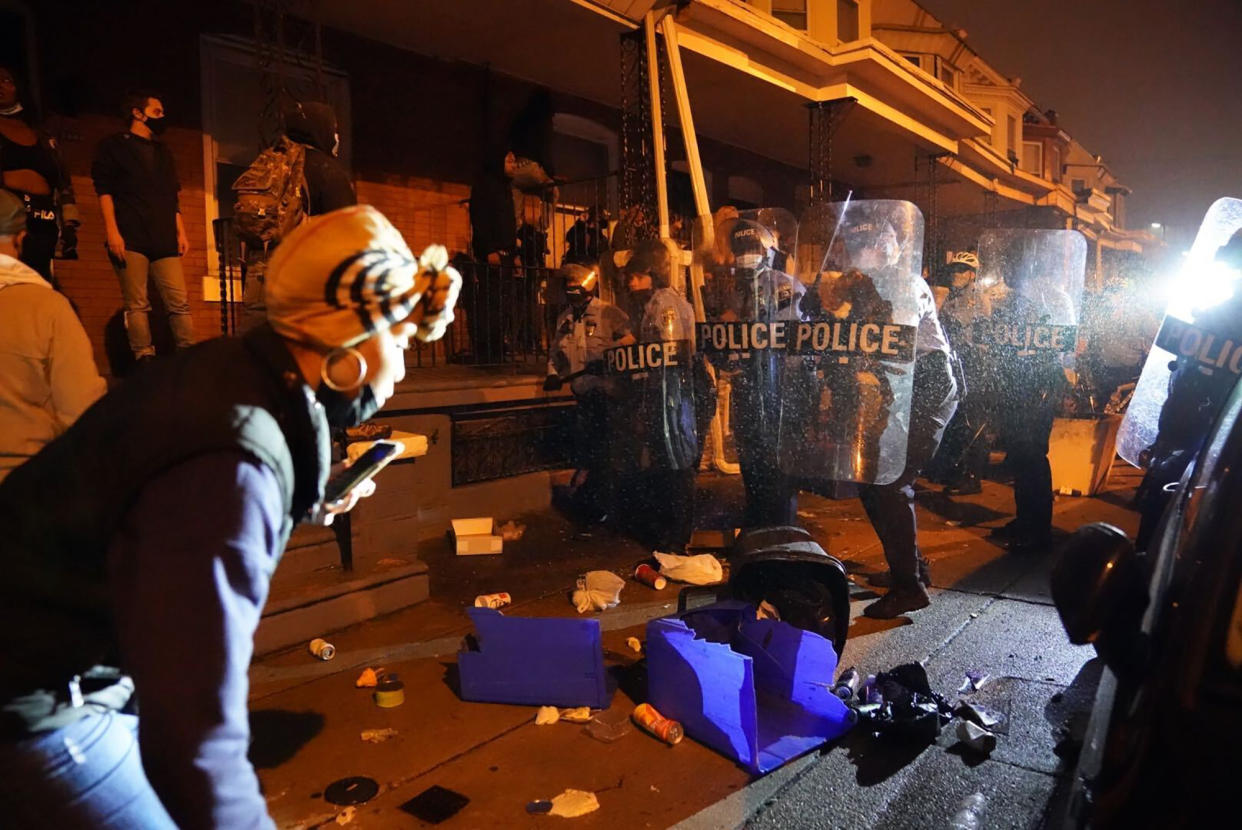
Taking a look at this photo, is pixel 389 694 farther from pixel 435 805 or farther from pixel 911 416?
pixel 911 416

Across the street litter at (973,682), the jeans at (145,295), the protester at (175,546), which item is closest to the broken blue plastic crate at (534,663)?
the street litter at (973,682)

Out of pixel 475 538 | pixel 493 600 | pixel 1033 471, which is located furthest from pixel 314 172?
pixel 1033 471

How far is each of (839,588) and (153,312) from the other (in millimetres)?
6462

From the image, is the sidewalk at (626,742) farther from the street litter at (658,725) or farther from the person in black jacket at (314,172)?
the person in black jacket at (314,172)

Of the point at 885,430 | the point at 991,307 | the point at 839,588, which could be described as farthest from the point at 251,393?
the point at 991,307

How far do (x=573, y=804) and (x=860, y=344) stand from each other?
3.16m

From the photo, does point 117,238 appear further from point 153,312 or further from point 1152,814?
point 1152,814

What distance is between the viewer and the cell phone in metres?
1.85

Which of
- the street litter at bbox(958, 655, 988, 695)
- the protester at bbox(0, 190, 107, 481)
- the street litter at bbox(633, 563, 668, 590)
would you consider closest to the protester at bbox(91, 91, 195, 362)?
the protester at bbox(0, 190, 107, 481)

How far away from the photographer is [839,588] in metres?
4.20

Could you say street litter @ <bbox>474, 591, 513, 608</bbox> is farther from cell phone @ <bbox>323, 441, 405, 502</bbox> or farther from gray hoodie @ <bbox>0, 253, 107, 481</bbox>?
cell phone @ <bbox>323, 441, 405, 502</bbox>

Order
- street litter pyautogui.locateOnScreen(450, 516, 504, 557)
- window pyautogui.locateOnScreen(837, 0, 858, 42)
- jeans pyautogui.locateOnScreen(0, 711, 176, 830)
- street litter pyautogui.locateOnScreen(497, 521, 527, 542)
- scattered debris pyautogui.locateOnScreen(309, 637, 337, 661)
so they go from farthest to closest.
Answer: window pyautogui.locateOnScreen(837, 0, 858, 42), street litter pyautogui.locateOnScreen(497, 521, 527, 542), street litter pyautogui.locateOnScreen(450, 516, 504, 557), scattered debris pyautogui.locateOnScreen(309, 637, 337, 661), jeans pyautogui.locateOnScreen(0, 711, 176, 830)

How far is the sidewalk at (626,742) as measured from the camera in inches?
123

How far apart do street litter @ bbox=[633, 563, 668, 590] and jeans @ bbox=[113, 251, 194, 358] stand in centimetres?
374
